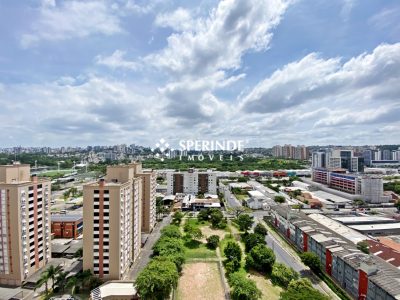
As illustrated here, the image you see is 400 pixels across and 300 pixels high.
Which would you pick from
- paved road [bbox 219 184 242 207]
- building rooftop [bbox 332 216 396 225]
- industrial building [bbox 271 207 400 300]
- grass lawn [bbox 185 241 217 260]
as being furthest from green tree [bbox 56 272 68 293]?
paved road [bbox 219 184 242 207]

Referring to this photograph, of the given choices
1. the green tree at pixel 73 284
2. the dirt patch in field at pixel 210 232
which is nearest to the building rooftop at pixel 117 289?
the green tree at pixel 73 284

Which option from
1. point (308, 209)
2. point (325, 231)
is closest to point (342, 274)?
point (325, 231)

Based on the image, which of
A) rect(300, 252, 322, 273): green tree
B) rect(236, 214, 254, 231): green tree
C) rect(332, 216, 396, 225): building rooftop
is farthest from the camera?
rect(332, 216, 396, 225): building rooftop

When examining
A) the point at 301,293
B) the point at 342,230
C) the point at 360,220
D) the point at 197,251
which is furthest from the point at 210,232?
the point at 360,220

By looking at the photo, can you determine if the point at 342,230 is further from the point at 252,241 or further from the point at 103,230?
the point at 103,230

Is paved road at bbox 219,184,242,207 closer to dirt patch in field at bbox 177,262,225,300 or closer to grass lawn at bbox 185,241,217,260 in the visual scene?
grass lawn at bbox 185,241,217,260

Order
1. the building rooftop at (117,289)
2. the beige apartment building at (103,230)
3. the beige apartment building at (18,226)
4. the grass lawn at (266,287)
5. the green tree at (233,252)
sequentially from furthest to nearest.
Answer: the green tree at (233,252) → the beige apartment building at (103,230) → the beige apartment building at (18,226) → the grass lawn at (266,287) → the building rooftop at (117,289)

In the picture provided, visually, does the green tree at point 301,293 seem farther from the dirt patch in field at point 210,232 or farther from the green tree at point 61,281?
the green tree at point 61,281

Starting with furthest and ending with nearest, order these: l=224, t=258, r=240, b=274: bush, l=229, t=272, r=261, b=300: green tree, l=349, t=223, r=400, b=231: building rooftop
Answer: l=349, t=223, r=400, b=231: building rooftop
l=224, t=258, r=240, b=274: bush
l=229, t=272, r=261, b=300: green tree
